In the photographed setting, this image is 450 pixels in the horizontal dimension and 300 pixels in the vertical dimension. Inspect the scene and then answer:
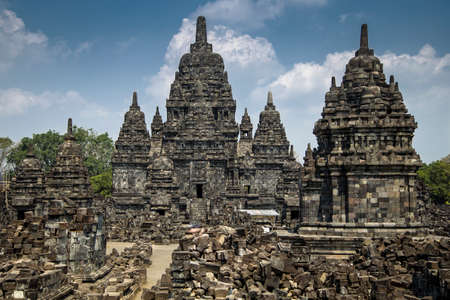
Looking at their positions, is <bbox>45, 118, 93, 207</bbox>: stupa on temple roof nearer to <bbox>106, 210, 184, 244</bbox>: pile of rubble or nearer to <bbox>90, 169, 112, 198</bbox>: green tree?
<bbox>106, 210, 184, 244</bbox>: pile of rubble

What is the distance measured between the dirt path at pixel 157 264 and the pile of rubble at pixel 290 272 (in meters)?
3.45

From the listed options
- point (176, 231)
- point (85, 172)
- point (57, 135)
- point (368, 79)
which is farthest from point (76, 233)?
point (57, 135)

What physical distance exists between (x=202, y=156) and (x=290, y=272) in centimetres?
2628

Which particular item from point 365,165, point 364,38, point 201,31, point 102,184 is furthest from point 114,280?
point 102,184

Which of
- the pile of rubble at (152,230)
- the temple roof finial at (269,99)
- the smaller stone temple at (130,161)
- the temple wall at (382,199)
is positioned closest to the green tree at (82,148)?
the smaller stone temple at (130,161)

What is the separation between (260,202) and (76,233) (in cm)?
2294

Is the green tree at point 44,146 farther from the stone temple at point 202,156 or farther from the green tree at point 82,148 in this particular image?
the stone temple at point 202,156

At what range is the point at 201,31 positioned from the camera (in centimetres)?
4759

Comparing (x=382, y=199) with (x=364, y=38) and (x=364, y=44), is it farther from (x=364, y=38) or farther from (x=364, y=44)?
(x=364, y=38)

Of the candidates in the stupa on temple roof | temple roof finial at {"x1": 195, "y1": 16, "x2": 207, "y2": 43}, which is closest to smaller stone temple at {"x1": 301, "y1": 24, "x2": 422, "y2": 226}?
the stupa on temple roof

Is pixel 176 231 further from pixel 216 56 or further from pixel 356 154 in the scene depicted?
pixel 216 56

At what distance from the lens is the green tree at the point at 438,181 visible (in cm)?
4484

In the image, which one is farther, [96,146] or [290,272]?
[96,146]

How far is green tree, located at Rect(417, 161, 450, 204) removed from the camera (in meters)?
44.8
